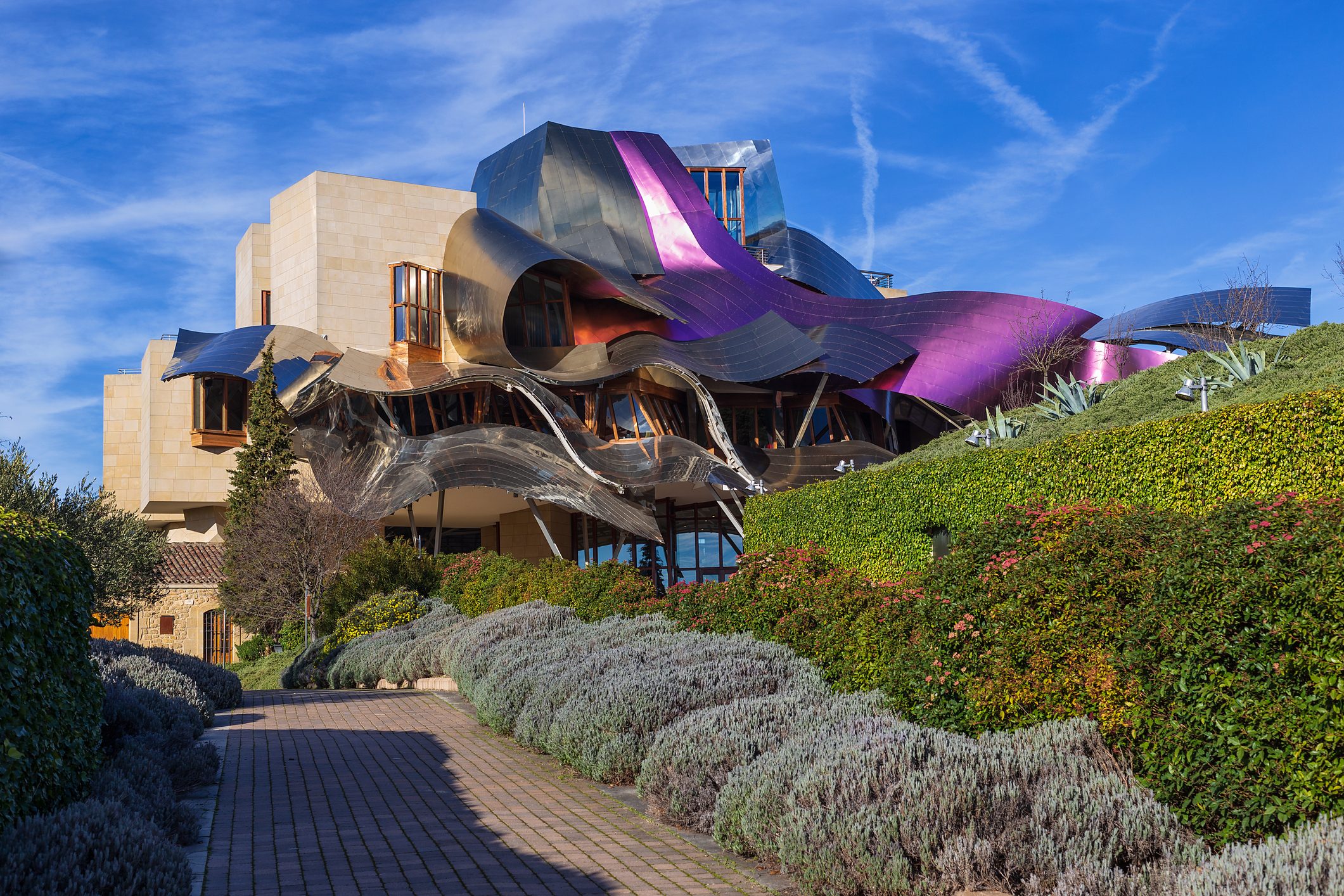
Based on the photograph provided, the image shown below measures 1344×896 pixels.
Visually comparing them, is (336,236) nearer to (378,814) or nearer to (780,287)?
(780,287)

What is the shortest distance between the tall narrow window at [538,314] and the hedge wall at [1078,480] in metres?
21.0

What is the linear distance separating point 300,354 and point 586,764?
1147 inches

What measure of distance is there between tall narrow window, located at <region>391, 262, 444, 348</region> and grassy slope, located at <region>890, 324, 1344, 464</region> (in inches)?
829

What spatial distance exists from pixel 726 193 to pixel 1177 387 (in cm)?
3624

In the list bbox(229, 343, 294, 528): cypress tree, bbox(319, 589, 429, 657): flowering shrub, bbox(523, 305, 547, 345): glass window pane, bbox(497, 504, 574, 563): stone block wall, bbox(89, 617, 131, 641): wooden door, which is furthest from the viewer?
bbox(497, 504, 574, 563): stone block wall

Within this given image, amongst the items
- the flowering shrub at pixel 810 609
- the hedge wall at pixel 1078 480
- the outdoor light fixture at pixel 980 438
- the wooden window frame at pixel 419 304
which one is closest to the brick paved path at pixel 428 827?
the flowering shrub at pixel 810 609

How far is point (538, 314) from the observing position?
38.8 meters

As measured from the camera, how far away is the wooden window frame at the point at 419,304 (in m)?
37.9

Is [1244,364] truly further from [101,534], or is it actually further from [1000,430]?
[101,534]

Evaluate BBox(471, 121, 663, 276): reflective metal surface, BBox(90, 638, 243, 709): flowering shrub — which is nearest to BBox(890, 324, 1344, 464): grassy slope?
BBox(90, 638, 243, 709): flowering shrub

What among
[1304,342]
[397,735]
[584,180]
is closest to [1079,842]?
[397,735]

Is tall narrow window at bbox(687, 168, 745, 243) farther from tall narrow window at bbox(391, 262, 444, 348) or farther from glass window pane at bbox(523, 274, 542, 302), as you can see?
tall narrow window at bbox(391, 262, 444, 348)

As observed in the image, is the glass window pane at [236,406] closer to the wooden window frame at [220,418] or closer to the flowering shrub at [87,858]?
the wooden window frame at [220,418]

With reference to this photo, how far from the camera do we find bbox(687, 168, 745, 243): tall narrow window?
52125mm
